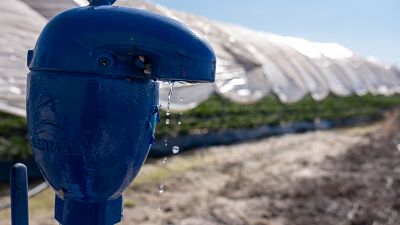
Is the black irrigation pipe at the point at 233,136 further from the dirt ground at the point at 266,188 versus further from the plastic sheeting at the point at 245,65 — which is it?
the plastic sheeting at the point at 245,65

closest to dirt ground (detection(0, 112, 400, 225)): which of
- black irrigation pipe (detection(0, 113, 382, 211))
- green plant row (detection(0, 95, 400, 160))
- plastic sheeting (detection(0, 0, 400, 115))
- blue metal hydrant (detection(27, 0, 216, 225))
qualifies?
black irrigation pipe (detection(0, 113, 382, 211))

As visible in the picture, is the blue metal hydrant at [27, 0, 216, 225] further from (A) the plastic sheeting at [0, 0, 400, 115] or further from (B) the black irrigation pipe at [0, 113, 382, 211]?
(B) the black irrigation pipe at [0, 113, 382, 211]

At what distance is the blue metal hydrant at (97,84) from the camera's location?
869 millimetres

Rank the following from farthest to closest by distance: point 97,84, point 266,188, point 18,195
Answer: point 266,188 → point 18,195 → point 97,84

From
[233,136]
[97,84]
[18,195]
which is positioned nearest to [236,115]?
[233,136]

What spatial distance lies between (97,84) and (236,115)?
30.6 ft

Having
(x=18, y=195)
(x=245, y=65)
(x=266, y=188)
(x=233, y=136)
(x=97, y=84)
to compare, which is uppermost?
(x=97, y=84)

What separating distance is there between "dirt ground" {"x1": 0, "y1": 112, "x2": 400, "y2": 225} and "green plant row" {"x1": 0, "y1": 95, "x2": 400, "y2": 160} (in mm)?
645

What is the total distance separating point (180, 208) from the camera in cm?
477

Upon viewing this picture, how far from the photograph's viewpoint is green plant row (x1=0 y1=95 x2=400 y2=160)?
6.38 m

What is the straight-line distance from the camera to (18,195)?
1.03m

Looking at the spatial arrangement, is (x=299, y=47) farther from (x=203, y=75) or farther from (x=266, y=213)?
(x=203, y=75)

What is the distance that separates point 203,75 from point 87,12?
10.2 inches

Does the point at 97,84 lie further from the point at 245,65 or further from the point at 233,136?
the point at 233,136
